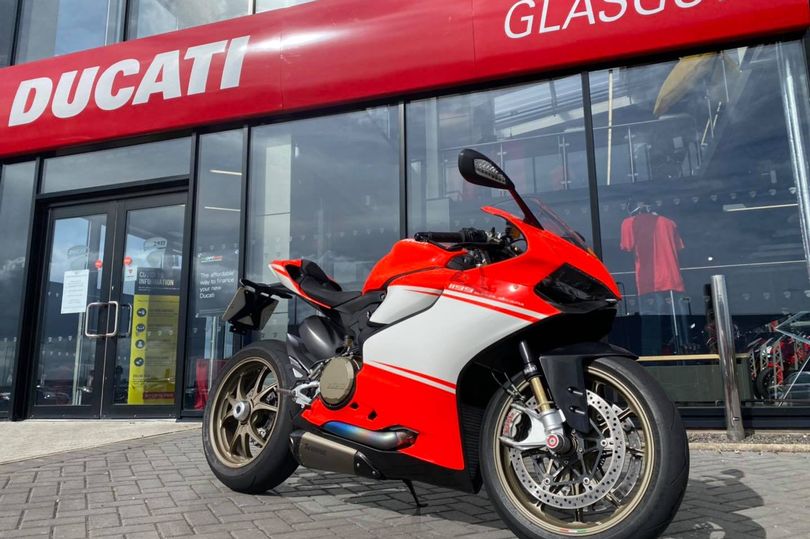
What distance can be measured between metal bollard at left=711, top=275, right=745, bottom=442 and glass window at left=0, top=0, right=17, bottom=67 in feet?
30.9

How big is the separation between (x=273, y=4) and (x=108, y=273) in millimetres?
3915

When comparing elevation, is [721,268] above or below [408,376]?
above

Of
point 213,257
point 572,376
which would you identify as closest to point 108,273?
point 213,257

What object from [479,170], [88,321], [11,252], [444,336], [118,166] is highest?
[118,166]

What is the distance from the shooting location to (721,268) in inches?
223

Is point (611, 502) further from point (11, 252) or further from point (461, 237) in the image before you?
point (11, 252)

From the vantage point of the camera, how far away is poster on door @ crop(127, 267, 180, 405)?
22.9ft

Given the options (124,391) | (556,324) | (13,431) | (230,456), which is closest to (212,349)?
(124,391)

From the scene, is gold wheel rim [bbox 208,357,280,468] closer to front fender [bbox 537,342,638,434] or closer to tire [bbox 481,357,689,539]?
tire [bbox 481,357,689,539]

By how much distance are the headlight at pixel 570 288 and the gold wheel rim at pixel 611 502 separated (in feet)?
0.90

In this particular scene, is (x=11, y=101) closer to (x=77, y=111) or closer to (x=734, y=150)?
(x=77, y=111)

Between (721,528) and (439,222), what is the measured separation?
427cm

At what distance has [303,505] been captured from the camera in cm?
311

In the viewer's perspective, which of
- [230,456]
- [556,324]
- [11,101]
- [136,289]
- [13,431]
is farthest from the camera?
[11,101]
